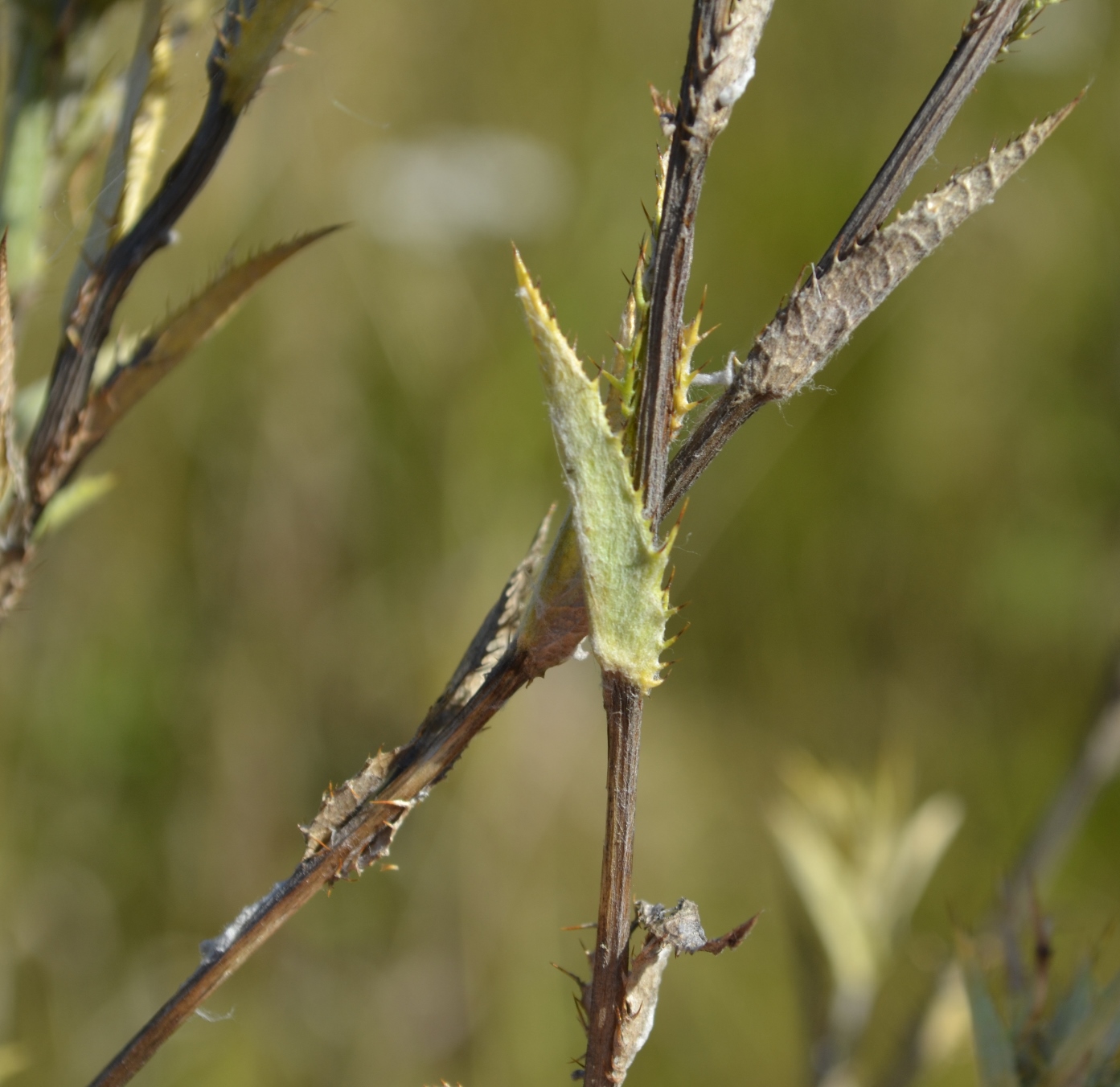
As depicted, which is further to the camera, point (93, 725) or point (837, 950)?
point (93, 725)

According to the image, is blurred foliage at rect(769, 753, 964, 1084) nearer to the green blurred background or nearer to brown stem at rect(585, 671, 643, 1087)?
brown stem at rect(585, 671, 643, 1087)

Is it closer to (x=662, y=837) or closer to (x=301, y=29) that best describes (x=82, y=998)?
(x=662, y=837)

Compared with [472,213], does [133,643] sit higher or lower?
lower

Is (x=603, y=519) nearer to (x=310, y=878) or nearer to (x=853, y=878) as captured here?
(x=310, y=878)

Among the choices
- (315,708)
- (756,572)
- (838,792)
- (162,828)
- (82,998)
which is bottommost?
(838,792)

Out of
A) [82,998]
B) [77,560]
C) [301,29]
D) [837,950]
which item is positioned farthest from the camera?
[77,560]

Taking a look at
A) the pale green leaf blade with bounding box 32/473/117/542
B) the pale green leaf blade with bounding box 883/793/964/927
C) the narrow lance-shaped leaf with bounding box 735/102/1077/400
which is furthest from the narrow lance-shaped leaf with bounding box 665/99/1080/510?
the pale green leaf blade with bounding box 883/793/964/927

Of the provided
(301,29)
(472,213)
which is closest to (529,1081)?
(472,213)
